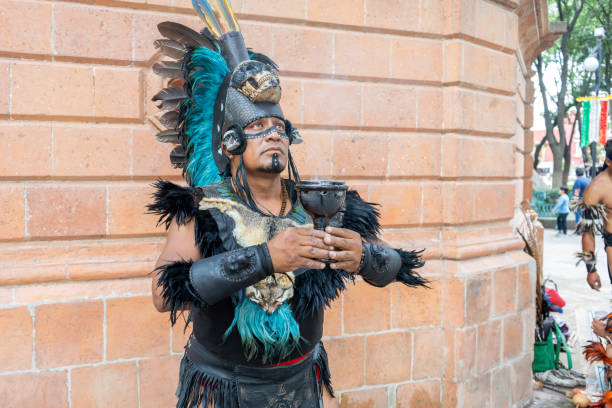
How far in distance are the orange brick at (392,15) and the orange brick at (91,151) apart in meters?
2.19

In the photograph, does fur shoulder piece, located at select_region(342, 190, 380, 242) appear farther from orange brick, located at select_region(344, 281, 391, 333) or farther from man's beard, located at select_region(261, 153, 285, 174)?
orange brick, located at select_region(344, 281, 391, 333)

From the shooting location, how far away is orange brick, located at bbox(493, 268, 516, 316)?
4812 mm

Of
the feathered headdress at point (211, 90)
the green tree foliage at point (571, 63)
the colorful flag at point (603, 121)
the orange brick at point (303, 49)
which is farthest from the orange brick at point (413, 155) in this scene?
the green tree foliage at point (571, 63)

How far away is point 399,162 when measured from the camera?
4.56 m

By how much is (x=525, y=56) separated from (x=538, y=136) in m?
72.2

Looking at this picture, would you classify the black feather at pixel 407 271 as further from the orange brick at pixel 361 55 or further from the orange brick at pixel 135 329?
the orange brick at pixel 361 55

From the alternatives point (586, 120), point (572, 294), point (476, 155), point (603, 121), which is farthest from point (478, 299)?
point (603, 121)

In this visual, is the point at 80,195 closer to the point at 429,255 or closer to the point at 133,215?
the point at 133,215

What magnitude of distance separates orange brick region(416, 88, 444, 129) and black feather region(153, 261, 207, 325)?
3.05m

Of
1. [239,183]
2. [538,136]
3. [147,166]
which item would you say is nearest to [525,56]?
[147,166]

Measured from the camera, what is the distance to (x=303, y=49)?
4.20 meters

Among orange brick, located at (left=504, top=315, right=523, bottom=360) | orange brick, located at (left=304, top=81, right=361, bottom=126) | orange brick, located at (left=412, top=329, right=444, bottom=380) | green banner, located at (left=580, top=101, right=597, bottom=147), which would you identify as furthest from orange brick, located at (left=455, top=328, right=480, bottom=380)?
green banner, located at (left=580, top=101, right=597, bottom=147)

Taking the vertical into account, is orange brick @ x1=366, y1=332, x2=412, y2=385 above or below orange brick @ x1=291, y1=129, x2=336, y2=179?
below

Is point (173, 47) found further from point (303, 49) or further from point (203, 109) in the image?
point (303, 49)
